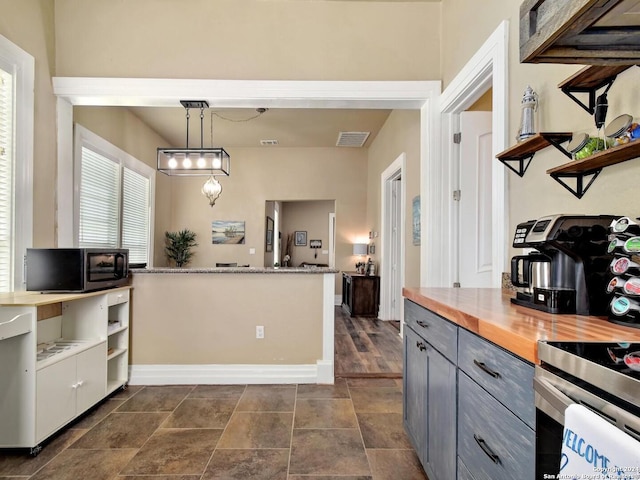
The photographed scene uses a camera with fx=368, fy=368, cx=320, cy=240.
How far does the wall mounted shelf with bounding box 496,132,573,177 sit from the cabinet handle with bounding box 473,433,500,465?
109cm

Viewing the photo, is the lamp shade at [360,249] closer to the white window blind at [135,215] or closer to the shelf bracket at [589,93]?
the white window blind at [135,215]

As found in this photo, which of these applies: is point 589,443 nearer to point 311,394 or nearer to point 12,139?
point 311,394

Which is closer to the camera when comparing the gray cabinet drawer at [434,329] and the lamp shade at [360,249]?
the gray cabinet drawer at [434,329]

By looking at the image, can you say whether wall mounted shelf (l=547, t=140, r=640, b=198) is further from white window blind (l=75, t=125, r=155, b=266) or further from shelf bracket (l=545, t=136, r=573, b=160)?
white window blind (l=75, t=125, r=155, b=266)

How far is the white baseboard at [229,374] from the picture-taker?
319 centimetres

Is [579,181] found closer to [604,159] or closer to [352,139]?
[604,159]

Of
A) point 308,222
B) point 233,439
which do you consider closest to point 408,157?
point 233,439

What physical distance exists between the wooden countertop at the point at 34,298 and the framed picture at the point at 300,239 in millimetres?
7526

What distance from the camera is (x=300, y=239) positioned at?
1017cm

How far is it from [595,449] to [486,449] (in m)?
0.58

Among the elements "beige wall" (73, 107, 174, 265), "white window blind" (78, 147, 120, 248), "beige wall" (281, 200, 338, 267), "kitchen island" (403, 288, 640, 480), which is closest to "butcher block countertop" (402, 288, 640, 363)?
"kitchen island" (403, 288, 640, 480)

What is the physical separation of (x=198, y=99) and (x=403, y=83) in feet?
5.47

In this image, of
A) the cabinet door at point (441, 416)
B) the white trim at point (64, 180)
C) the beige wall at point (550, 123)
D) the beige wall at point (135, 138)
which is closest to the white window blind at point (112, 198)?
the beige wall at point (135, 138)

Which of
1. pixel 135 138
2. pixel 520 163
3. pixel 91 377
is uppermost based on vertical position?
pixel 135 138
